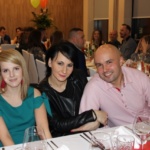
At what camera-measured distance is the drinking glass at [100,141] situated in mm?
1440

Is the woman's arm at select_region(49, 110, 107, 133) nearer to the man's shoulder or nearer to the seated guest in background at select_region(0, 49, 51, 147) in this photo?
the seated guest in background at select_region(0, 49, 51, 147)

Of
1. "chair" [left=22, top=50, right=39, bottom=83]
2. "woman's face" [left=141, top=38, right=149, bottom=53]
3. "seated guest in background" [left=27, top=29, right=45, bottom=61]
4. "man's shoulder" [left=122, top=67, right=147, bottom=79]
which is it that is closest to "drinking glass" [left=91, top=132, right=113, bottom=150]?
"man's shoulder" [left=122, top=67, right=147, bottom=79]

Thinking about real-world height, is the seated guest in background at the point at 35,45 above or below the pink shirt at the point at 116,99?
above

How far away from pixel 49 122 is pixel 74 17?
9.98m

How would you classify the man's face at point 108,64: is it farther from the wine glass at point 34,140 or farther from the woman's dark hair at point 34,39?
the woman's dark hair at point 34,39

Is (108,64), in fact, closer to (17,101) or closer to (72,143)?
(17,101)

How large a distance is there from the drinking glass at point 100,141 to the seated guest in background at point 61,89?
1.92ft

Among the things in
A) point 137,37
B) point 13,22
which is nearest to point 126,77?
point 137,37

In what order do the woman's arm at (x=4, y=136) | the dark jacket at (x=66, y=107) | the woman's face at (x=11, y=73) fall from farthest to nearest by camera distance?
1. the dark jacket at (x=66, y=107)
2. the woman's face at (x=11, y=73)
3. the woman's arm at (x=4, y=136)

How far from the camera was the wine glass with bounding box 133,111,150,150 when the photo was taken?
1.48 m

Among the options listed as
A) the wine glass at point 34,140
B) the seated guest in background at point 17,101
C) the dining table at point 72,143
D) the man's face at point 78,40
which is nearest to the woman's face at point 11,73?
the seated guest in background at point 17,101

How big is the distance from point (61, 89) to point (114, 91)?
44cm

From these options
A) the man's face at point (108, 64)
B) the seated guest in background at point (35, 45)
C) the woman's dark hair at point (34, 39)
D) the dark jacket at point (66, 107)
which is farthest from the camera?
the woman's dark hair at point (34, 39)

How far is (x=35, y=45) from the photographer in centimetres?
569
